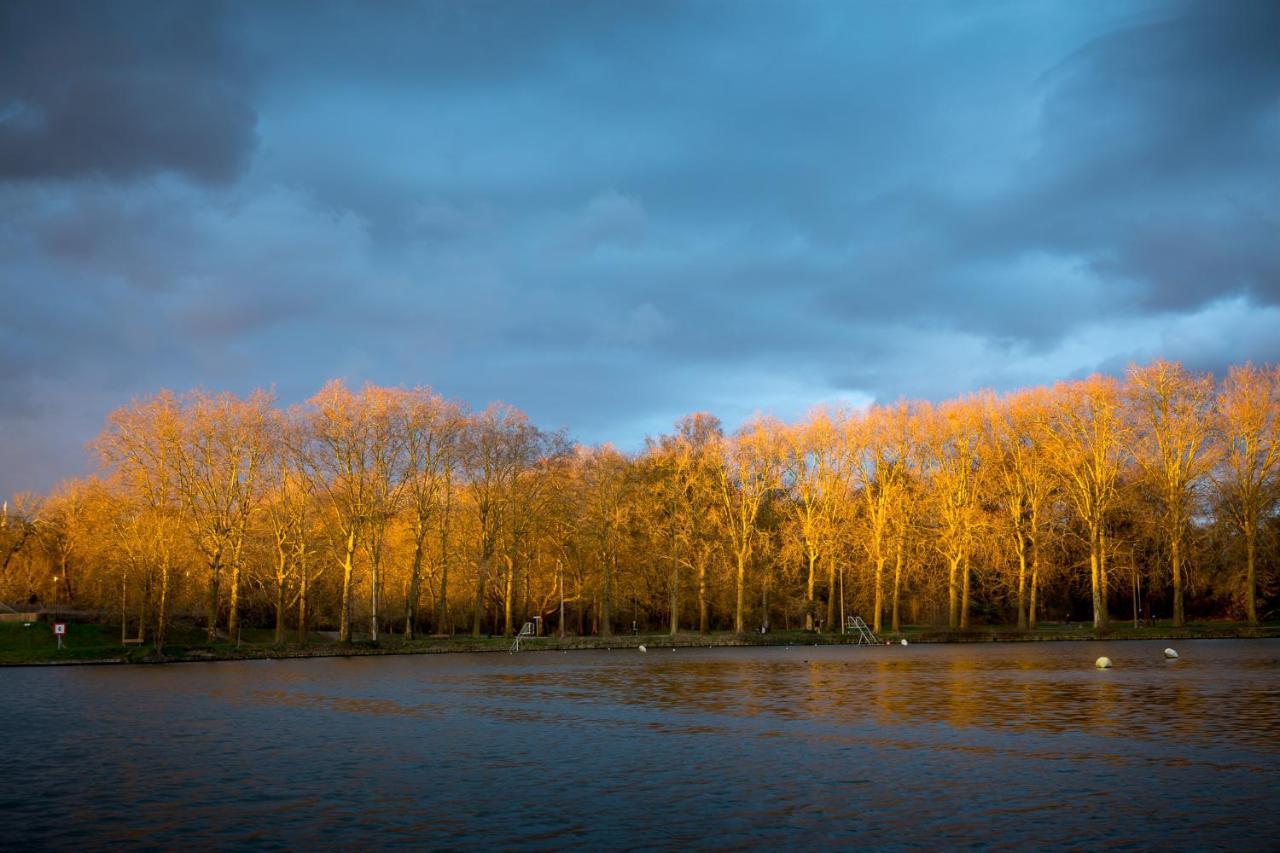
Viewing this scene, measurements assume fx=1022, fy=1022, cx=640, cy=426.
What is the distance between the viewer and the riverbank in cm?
6456

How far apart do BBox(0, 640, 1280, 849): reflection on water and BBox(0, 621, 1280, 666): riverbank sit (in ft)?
85.2

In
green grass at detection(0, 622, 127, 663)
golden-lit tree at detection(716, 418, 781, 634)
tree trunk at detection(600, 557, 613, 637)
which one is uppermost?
golden-lit tree at detection(716, 418, 781, 634)

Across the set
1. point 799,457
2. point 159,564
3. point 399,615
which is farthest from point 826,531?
point 159,564

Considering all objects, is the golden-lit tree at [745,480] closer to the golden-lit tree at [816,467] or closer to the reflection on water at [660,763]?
the golden-lit tree at [816,467]

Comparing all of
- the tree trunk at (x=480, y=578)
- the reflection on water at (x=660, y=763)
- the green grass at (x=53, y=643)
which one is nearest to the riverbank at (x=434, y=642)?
the green grass at (x=53, y=643)

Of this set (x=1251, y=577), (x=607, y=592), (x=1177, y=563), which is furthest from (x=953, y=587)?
(x=607, y=592)

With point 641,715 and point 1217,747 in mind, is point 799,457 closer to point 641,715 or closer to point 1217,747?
point 641,715

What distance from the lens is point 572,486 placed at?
85.2 metres

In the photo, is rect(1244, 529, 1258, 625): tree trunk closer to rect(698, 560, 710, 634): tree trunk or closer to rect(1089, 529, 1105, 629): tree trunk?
rect(1089, 529, 1105, 629): tree trunk

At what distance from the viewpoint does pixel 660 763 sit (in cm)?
2009

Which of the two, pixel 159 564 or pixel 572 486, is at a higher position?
pixel 572 486

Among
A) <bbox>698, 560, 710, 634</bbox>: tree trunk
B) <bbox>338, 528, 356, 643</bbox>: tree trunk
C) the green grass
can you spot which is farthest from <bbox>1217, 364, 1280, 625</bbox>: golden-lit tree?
the green grass

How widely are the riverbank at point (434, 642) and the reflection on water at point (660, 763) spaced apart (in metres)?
26.0

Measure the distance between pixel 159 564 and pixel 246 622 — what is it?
129 ft
